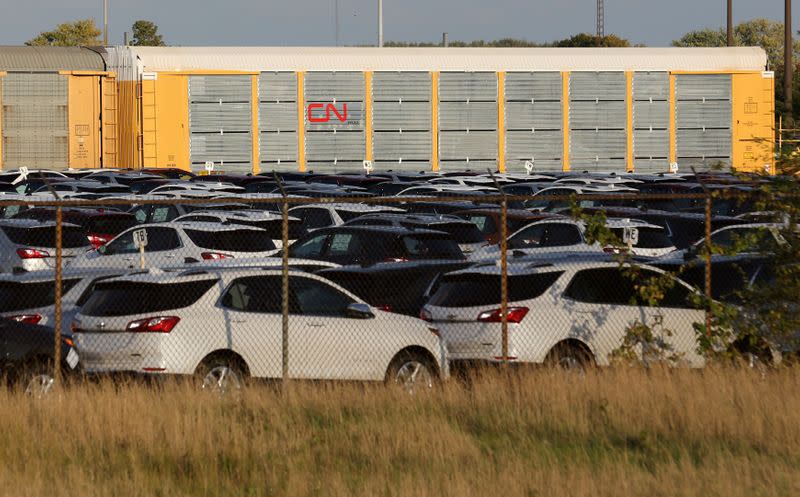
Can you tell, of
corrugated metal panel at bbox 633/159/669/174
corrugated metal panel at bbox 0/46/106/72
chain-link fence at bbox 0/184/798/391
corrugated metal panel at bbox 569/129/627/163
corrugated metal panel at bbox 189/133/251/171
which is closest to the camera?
chain-link fence at bbox 0/184/798/391

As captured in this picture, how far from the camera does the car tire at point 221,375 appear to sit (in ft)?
46.4

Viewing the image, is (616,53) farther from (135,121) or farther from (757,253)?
(757,253)

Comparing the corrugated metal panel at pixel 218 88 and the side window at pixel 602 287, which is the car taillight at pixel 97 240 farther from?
the corrugated metal panel at pixel 218 88

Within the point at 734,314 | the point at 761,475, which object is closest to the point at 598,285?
the point at 734,314

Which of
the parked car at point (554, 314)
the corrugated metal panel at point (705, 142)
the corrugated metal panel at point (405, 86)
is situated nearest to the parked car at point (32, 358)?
the parked car at point (554, 314)

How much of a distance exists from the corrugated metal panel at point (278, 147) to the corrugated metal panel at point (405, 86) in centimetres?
379

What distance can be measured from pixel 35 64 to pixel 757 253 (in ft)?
145

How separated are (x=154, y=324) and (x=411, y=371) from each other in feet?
9.20

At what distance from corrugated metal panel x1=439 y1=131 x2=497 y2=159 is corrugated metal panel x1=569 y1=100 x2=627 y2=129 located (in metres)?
3.34

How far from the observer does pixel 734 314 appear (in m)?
15.6

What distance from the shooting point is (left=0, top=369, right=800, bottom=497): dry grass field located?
35.4 feet

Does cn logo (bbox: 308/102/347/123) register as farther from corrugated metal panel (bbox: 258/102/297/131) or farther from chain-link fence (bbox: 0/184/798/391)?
chain-link fence (bbox: 0/184/798/391)

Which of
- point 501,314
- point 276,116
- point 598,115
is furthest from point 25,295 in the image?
point 598,115

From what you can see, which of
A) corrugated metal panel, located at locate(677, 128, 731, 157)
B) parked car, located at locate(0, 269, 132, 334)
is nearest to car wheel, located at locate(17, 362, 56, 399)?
parked car, located at locate(0, 269, 132, 334)
